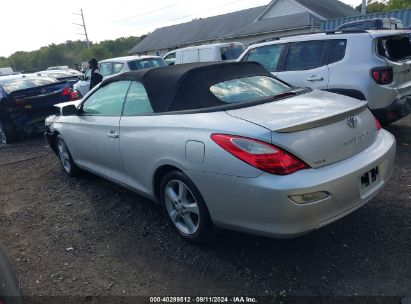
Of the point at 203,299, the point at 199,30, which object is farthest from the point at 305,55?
the point at 199,30

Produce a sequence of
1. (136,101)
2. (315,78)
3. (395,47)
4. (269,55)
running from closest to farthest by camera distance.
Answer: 1. (136,101)
2. (395,47)
3. (315,78)
4. (269,55)

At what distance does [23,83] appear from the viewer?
28.6ft

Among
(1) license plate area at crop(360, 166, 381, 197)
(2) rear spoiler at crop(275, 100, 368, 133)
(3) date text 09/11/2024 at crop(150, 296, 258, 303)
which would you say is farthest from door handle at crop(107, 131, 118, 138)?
(1) license plate area at crop(360, 166, 381, 197)

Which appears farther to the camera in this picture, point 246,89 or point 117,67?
point 117,67

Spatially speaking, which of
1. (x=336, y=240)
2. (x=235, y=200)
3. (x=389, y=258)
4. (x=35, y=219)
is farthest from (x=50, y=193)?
(x=389, y=258)

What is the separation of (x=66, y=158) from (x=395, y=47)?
5.32 m

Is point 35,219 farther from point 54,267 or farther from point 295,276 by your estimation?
point 295,276

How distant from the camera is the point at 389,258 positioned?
9.11 feet

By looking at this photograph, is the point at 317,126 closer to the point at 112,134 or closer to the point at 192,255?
the point at 192,255

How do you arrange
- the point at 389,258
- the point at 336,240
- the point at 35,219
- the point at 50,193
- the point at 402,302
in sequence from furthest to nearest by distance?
1. the point at 50,193
2. the point at 35,219
3. the point at 336,240
4. the point at 389,258
5. the point at 402,302

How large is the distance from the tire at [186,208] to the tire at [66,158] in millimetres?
2397

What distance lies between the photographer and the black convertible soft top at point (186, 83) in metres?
3.19

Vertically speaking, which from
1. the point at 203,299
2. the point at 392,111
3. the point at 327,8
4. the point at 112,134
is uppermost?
the point at 327,8

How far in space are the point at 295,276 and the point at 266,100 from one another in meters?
1.47
